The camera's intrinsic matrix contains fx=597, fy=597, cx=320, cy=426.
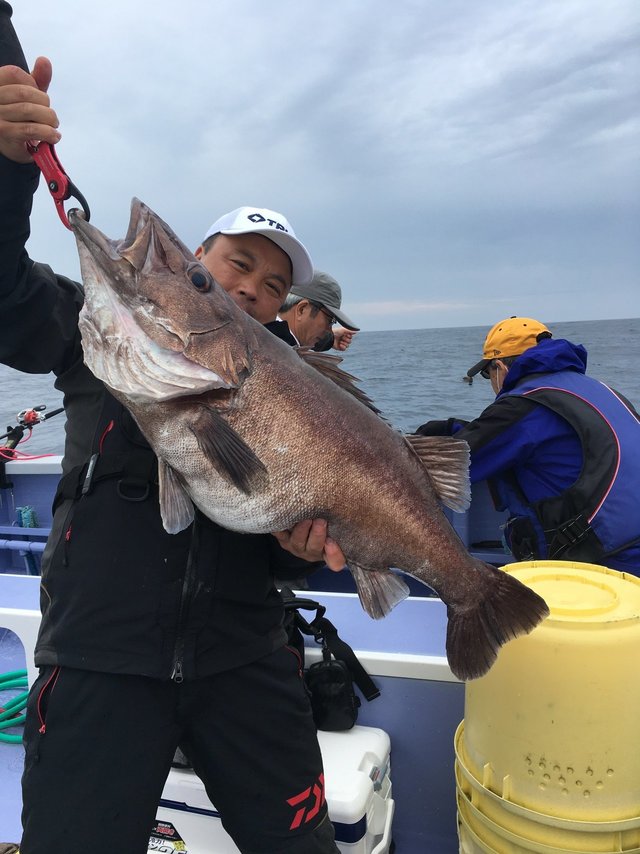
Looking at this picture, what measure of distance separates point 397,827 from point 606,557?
6.24ft

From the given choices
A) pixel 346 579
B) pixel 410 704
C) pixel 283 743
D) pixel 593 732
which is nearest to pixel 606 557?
pixel 410 704

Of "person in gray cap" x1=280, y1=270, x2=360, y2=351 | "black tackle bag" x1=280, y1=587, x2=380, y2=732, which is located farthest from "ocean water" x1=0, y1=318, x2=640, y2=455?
"black tackle bag" x1=280, y1=587, x2=380, y2=732

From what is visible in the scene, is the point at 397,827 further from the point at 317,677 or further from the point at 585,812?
the point at 585,812

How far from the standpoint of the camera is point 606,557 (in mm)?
3555

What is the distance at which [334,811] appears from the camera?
237 cm

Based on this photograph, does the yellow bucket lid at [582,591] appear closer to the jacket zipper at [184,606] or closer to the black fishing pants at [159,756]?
the black fishing pants at [159,756]

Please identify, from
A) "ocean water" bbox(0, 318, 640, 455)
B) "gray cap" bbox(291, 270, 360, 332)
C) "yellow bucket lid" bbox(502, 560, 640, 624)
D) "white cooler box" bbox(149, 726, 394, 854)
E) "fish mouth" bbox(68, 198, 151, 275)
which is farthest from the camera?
"ocean water" bbox(0, 318, 640, 455)

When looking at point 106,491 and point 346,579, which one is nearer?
point 106,491

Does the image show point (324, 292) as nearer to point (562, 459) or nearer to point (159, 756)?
point (562, 459)

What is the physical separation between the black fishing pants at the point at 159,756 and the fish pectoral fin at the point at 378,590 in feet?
1.31

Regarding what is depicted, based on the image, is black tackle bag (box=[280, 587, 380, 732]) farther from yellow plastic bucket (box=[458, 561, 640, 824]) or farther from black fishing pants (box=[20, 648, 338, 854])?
yellow plastic bucket (box=[458, 561, 640, 824])

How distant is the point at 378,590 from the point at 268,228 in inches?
59.1

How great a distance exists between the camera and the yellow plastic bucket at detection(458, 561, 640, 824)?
1910 millimetres

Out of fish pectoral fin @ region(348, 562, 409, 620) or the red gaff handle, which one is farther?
fish pectoral fin @ region(348, 562, 409, 620)
